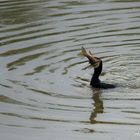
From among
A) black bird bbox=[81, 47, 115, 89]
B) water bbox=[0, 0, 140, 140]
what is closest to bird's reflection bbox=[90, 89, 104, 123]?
water bbox=[0, 0, 140, 140]

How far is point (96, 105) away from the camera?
36.2 feet

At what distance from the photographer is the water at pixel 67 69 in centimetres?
988

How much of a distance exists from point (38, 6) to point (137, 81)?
25.5 ft

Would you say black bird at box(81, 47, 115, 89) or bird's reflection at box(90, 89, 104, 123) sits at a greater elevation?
black bird at box(81, 47, 115, 89)

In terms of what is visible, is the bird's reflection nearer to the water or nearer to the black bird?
the water

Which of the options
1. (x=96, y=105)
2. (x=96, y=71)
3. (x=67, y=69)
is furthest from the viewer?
(x=67, y=69)

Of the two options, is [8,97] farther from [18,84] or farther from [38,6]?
[38,6]

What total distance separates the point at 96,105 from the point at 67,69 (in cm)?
234

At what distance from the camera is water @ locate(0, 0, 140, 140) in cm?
988

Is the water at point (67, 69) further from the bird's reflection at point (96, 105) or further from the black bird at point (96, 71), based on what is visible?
the black bird at point (96, 71)

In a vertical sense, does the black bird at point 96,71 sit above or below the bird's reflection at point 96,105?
above

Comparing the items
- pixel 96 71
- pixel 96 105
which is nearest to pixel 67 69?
pixel 96 71

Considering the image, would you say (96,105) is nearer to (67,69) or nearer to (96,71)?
(96,71)

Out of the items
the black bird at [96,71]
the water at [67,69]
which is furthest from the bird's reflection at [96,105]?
the black bird at [96,71]
